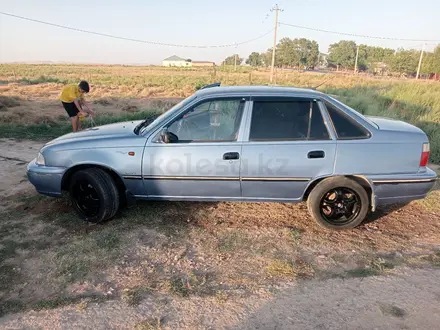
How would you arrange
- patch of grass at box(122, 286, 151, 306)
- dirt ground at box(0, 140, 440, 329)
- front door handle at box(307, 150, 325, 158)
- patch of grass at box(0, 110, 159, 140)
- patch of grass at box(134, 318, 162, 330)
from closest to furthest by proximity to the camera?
patch of grass at box(134, 318, 162, 330) < dirt ground at box(0, 140, 440, 329) < patch of grass at box(122, 286, 151, 306) < front door handle at box(307, 150, 325, 158) < patch of grass at box(0, 110, 159, 140)

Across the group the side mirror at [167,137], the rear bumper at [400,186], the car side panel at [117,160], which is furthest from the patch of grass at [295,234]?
the car side panel at [117,160]

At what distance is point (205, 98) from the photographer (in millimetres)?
3896

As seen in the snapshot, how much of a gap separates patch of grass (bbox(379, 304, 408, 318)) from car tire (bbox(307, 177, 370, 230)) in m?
1.28

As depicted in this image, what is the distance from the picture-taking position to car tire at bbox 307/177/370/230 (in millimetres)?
3779

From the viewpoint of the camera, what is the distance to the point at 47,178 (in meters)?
4.02

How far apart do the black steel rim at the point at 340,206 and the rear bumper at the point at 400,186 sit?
0.82ft

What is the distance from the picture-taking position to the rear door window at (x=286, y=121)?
3748 millimetres

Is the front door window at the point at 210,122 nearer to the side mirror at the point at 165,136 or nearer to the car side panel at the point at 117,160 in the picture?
the side mirror at the point at 165,136

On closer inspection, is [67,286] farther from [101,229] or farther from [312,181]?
[312,181]

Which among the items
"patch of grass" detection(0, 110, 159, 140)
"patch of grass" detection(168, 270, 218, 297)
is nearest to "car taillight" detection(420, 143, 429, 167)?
"patch of grass" detection(168, 270, 218, 297)

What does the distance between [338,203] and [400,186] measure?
682 millimetres

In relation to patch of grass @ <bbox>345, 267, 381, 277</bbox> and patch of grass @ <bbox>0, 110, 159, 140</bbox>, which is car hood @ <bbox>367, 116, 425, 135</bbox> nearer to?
patch of grass @ <bbox>345, 267, 381, 277</bbox>

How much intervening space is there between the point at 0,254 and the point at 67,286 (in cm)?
102

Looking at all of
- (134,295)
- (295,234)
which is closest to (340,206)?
(295,234)
